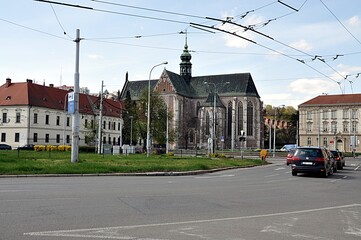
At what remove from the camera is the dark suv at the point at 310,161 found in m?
23.3

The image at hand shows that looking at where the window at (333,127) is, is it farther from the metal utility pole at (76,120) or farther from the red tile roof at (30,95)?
the metal utility pole at (76,120)

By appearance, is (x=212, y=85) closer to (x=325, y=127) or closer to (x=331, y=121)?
(x=325, y=127)

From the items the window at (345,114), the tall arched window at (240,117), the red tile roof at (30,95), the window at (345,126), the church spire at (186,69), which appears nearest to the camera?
the red tile roof at (30,95)

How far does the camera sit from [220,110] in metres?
110

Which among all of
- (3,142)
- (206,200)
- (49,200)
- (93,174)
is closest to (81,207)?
(49,200)

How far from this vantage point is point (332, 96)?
110125mm

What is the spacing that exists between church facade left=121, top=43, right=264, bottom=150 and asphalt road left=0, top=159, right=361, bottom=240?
297 ft

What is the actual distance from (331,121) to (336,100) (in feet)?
18.2

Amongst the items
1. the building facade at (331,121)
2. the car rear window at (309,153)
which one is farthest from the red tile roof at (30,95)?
the building facade at (331,121)

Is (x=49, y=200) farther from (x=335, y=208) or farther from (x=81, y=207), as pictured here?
(x=335, y=208)

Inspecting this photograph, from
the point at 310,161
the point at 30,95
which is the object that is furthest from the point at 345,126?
the point at 310,161

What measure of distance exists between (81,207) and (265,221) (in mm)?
4172

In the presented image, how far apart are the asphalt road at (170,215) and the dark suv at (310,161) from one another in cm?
906

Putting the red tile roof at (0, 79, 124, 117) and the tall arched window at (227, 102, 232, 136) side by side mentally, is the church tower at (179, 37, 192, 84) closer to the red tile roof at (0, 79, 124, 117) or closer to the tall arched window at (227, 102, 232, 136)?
the tall arched window at (227, 102, 232, 136)
